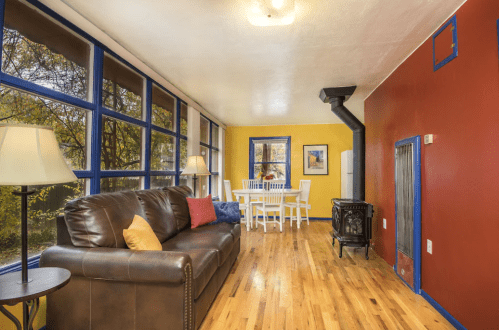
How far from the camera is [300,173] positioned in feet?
23.1

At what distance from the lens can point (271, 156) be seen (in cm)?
727

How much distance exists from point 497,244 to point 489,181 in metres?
0.40

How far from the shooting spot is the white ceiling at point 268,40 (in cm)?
212

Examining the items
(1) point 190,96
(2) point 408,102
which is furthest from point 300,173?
(2) point 408,102

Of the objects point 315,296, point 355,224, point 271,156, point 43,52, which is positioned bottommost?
point 315,296

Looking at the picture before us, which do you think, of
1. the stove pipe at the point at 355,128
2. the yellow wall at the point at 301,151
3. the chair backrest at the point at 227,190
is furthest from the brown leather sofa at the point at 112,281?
the yellow wall at the point at 301,151

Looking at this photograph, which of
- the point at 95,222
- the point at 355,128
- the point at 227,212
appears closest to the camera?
the point at 95,222

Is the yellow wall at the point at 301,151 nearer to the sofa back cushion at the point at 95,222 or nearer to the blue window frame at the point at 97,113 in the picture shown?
the blue window frame at the point at 97,113

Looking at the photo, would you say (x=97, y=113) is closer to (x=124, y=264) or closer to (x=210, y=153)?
(x=124, y=264)

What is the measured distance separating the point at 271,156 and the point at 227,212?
378 centimetres

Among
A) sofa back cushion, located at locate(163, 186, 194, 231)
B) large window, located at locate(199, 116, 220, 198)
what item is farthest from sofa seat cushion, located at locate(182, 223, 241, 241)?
large window, located at locate(199, 116, 220, 198)

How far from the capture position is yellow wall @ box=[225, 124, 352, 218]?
687 cm

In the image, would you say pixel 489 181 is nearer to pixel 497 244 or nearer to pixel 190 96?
pixel 497 244

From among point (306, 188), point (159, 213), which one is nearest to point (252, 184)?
point (306, 188)
